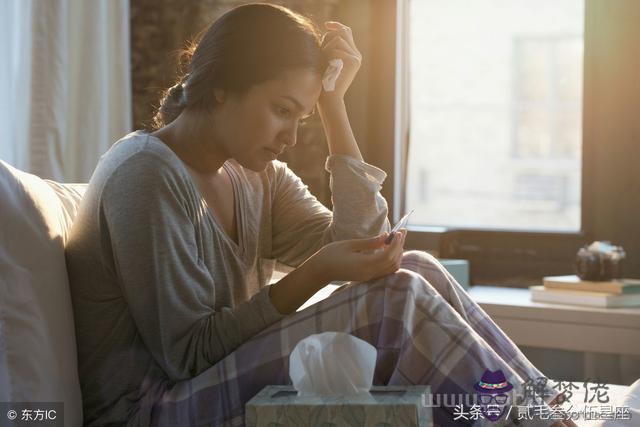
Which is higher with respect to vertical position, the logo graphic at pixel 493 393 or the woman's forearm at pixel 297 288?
the woman's forearm at pixel 297 288

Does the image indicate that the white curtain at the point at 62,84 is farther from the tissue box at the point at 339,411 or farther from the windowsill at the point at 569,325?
the tissue box at the point at 339,411

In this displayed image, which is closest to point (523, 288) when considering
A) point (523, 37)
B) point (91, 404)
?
point (523, 37)

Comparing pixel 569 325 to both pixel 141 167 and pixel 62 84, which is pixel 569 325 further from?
pixel 62 84

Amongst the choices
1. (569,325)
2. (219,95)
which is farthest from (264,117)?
(569,325)

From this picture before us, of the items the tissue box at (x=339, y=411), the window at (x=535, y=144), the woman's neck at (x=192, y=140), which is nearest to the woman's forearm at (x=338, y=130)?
the woman's neck at (x=192, y=140)

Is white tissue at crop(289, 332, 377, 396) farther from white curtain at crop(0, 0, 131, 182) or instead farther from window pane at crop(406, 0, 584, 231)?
window pane at crop(406, 0, 584, 231)

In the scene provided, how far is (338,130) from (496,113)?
1.40 metres

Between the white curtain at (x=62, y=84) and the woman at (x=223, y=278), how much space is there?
3.77 ft

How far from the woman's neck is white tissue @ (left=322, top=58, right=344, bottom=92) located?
0.25m

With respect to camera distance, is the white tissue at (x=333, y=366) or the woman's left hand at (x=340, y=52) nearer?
the white tissue at (x=333, y=366)

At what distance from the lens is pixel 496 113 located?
10.6 ft

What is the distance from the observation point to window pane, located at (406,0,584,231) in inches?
124

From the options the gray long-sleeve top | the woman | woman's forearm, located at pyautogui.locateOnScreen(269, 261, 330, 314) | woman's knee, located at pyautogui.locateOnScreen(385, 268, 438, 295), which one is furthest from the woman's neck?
woman's knee, located at pyautogui.locateOnScreen(385, 268, 438, 295)

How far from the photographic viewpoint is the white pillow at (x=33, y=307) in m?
1.38
